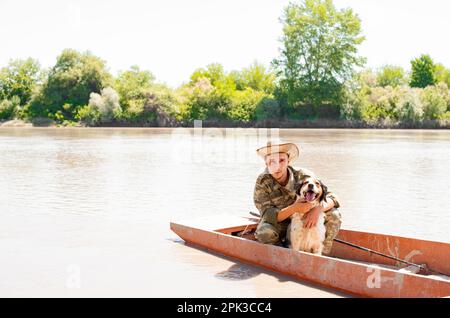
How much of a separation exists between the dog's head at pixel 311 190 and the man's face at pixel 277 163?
0.32 m

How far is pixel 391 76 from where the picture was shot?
317 feet

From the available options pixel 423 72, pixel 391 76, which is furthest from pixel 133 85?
pixel 391 76

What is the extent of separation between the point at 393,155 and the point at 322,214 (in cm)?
1792

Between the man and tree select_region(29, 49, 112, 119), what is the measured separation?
7044 cm

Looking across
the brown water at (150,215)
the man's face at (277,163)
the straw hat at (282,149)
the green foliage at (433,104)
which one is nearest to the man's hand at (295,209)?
the man's face at (277,163)

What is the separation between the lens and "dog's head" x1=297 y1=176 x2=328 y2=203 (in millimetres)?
5734

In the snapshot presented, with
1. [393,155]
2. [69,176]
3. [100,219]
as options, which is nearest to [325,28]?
[393,155]

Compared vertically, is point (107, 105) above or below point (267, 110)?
above

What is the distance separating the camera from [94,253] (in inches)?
288

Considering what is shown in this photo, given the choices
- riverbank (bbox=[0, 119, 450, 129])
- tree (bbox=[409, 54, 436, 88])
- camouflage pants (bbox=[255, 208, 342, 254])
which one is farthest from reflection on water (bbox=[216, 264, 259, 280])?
tree (bbox=[409, 54, 436, 88])

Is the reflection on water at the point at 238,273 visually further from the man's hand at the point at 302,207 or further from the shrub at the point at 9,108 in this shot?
the shrub at the point at 9,108

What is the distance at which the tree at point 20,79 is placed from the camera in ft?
262

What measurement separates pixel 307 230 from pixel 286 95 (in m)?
61.4

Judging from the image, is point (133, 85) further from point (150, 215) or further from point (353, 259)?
point (353, 259)
